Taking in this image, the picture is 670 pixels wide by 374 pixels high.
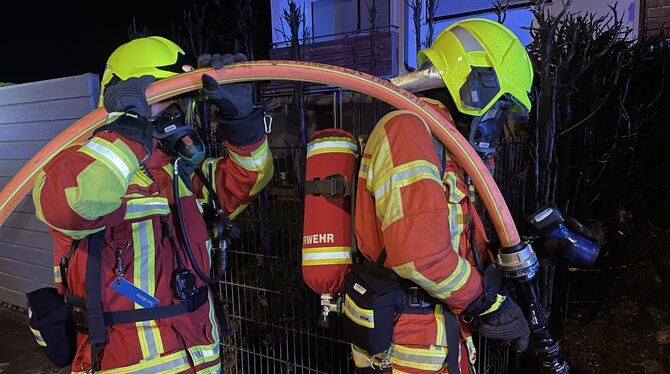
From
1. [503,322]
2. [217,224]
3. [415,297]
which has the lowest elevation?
[503,322]

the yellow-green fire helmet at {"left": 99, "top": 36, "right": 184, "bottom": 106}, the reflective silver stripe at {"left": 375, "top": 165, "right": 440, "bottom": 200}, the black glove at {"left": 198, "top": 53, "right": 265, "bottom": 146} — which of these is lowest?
the reflective silver stripe at {"left": 375, "top": 165, "right": 440, "bottom": 200}

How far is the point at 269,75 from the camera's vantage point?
1.94 m

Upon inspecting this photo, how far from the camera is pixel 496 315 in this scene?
6.11ft

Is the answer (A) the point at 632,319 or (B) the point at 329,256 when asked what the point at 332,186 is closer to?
(B) the point at 329,256

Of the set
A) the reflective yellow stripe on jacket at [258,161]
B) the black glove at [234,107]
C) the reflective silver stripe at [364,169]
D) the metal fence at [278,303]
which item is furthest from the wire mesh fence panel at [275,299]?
the reflective silver stripe at [364,169]

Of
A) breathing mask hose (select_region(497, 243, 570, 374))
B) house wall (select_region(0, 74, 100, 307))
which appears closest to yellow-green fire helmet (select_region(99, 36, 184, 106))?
breathing mask hose (select_region(497, 243, 570, 374))

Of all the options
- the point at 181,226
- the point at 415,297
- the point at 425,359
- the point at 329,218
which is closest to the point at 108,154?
the point at 181,226

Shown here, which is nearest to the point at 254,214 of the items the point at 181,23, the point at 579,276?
the point at 579,276

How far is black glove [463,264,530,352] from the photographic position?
71.5 inches

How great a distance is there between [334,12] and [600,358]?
795 centimetres

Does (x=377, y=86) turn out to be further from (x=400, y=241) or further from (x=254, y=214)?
(x=254, y=214)

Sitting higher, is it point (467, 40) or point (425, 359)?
point (467, 40)

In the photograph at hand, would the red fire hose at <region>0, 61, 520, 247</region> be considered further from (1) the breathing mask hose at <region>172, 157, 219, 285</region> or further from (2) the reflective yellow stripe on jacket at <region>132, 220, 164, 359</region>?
(2) the reflective yellow stripe on jacket at <region>132, 220, 164, 359</region>

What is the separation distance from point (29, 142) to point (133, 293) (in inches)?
156
